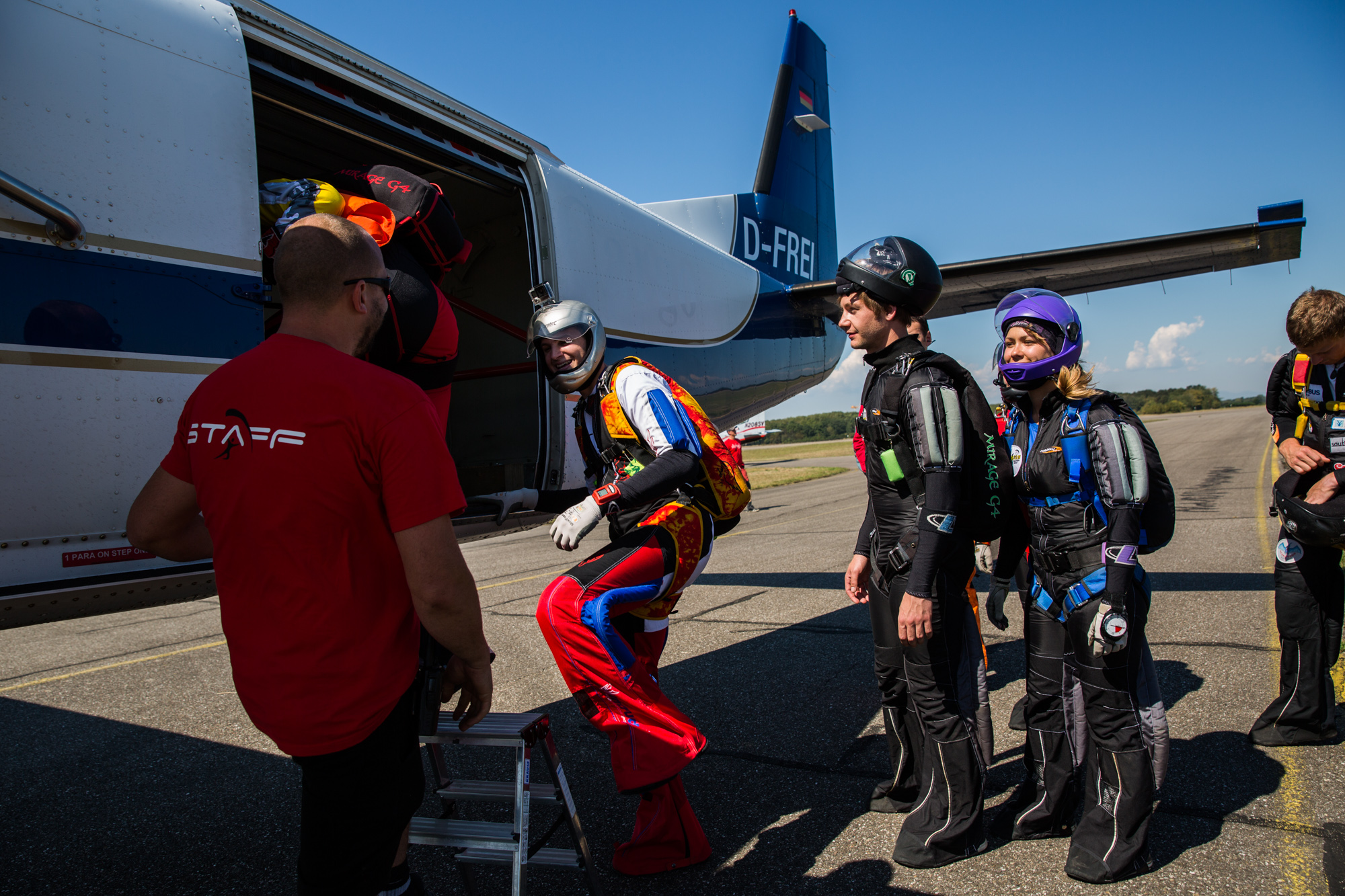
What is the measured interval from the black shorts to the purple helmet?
2303 mm

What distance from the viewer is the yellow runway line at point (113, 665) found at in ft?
17.0

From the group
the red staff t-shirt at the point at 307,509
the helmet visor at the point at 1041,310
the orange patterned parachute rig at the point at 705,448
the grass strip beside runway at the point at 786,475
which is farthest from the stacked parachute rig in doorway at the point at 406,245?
the grass strip beside runway at the point at 786,475

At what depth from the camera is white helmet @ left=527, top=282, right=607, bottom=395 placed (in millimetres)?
2994

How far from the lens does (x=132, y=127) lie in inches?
105

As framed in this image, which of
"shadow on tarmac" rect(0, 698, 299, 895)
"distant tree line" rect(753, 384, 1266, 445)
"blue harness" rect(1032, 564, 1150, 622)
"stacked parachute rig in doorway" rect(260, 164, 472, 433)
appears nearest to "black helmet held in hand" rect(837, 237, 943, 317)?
"blue harness" rect(1032, 564, 1150, 622)

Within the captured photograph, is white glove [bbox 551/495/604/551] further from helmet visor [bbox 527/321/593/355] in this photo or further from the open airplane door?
the open airplane door

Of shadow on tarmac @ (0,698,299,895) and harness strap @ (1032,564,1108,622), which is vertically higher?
harness strap @ (1032,564,1108,622)

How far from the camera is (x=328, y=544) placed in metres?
1.52

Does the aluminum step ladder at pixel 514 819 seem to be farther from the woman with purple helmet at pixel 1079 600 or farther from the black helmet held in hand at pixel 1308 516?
the black helmet held in hand at pixel 1308 516

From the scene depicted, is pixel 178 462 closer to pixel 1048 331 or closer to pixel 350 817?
pixel 350 817

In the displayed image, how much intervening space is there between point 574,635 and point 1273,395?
354 centimetres

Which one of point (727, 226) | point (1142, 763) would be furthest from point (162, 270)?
point (727, 226)

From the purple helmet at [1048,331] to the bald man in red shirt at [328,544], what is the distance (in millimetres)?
2038

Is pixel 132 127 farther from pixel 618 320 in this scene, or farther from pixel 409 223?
pixel 618 320
